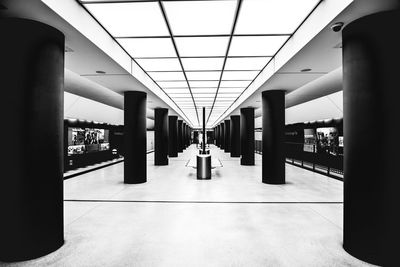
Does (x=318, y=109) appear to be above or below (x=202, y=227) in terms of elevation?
above

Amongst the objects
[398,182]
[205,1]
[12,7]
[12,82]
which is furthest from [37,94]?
[398,182]

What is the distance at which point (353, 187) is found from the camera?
3.06 m

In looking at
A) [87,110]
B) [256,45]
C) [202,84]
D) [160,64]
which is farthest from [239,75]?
[87,110]

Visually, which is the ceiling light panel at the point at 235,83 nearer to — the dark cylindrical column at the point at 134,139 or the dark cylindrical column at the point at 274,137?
the dark cylindrical column at the point at 274,137

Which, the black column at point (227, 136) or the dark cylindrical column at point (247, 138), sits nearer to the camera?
the dark cylindrical column at point (247, 138)

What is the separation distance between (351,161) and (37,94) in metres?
4.43

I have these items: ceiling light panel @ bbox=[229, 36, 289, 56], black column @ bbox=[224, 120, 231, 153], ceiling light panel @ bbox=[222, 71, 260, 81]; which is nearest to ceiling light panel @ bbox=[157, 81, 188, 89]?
ceiling light panel @ bbox=[222, 71, 260, 81]

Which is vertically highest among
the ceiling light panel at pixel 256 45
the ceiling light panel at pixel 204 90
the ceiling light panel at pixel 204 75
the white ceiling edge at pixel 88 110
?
the ceiling light panel at pixel 256 45

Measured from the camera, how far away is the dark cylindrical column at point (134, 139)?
7.82 m

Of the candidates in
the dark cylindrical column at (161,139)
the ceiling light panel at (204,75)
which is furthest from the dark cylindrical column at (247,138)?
the ceiling light panel at (204,75)

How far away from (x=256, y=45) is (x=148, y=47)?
7.77ft

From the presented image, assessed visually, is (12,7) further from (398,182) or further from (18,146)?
(398,182)

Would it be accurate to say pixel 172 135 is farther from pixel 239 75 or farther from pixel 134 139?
pixel 239 75

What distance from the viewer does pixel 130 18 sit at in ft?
12.3
